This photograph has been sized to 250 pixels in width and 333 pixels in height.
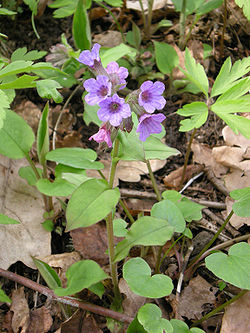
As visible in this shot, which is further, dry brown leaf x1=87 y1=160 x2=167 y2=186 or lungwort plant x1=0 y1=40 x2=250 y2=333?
dry brown leaf x1=87 y1=160 x2=167 y2=186

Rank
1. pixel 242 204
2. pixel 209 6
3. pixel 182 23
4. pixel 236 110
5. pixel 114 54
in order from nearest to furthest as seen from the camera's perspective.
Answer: pixel 242 204 → pixel 236 110 → pixel 114 54 → pixel 209 6 → pixel 182 23

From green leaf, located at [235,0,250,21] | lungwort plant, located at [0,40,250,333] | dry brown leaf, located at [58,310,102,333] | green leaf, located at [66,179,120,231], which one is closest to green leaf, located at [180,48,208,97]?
lungwort plant, located at [0,40,250,333]

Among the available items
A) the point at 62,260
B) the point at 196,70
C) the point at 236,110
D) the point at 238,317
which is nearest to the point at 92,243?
the point at 62,260

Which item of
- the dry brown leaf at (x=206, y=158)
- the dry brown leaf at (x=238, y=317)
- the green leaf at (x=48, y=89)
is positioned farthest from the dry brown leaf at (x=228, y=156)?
the green leaf at (x=48, y=89)

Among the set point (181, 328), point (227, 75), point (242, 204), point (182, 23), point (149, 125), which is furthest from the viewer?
point (182, 23)

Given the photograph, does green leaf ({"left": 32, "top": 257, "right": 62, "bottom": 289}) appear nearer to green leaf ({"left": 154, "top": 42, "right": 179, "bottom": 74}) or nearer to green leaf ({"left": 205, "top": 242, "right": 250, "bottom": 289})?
green leaf ({"left": 205, "top": 242, "right": 250, "bottom": 289})

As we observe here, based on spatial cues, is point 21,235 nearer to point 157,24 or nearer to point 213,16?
point 157,24

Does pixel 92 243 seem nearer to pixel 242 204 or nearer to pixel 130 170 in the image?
pixel 130 170
